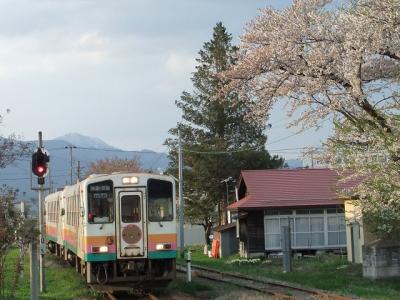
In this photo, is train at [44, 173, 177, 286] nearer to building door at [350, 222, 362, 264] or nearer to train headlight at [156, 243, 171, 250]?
train headlight at [156, 243, 171, 250]

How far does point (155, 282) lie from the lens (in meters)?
16.4

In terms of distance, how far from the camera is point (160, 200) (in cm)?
1648

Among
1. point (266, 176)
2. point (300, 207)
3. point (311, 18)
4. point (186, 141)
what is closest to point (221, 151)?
point (186, 141)

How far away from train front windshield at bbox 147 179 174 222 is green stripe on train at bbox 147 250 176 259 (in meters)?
0.76

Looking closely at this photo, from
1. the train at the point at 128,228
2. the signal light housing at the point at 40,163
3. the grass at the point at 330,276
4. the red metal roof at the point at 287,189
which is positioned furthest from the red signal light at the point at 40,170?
the red metal roof at the point at 287,189

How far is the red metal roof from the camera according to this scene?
33.9m

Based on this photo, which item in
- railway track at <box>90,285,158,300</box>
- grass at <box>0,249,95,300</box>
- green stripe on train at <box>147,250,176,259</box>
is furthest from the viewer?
grass at <box>0,249,95,300</box>

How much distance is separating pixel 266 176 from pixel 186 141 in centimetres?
1688

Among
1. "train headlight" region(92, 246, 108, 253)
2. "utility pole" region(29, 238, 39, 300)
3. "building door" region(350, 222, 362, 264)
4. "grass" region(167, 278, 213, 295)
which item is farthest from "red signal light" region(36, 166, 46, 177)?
"building door" region(350, 222, 362, 264)

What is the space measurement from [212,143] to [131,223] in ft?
116

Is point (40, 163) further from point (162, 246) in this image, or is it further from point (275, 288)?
point (275, 288)

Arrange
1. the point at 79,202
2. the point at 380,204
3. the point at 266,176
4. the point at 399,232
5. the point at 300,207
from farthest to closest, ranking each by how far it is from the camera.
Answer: the point at 266,176 → the point at 300,207 → the point at 399,232 → the point at 79,202 → the point at 380,204

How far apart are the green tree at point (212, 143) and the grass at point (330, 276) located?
19.6 m

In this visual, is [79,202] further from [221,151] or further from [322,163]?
[221,151]
